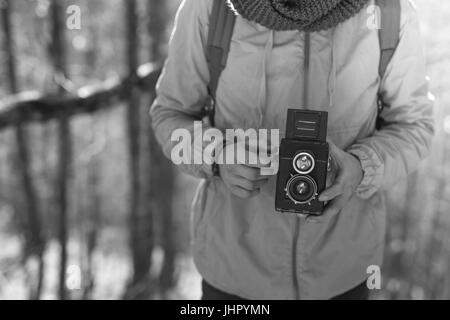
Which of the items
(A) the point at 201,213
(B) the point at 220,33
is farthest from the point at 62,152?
(B) the point at 220,33

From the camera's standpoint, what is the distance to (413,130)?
170 centimetres

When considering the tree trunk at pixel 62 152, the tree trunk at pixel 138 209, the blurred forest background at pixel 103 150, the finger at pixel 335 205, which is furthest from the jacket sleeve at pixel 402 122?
the tree trunk at pixel 138 209

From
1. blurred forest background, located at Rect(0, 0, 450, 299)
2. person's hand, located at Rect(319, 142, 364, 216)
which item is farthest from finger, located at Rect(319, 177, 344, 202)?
blurred forest background, located at Rect(0, 0, 450, 299)

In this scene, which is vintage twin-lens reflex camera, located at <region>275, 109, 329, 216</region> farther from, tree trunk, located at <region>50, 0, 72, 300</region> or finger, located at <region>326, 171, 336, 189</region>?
tree trunk, located at <region>50, 0, 72, 300</region>

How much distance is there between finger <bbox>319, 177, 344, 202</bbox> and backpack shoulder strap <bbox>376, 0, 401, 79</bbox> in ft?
1.40

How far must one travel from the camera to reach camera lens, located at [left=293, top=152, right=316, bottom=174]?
146 centimetres

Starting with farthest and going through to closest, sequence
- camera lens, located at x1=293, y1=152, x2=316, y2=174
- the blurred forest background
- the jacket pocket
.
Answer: the blurred forest background → the jacket pocket → camera lens, located at x1=293, y1=152, x2=316, y2=174

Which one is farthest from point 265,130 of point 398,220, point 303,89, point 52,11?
point 398,220

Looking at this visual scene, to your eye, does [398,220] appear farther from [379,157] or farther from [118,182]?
[379,157]

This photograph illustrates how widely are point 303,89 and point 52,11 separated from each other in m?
6.30

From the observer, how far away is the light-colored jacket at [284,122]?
5.33 feet

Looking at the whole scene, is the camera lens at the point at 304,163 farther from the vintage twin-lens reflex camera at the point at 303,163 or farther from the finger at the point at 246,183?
the finger at the point at 246,183

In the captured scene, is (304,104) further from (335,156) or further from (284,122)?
(335,156)

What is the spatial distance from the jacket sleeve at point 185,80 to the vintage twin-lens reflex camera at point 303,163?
29 cm
